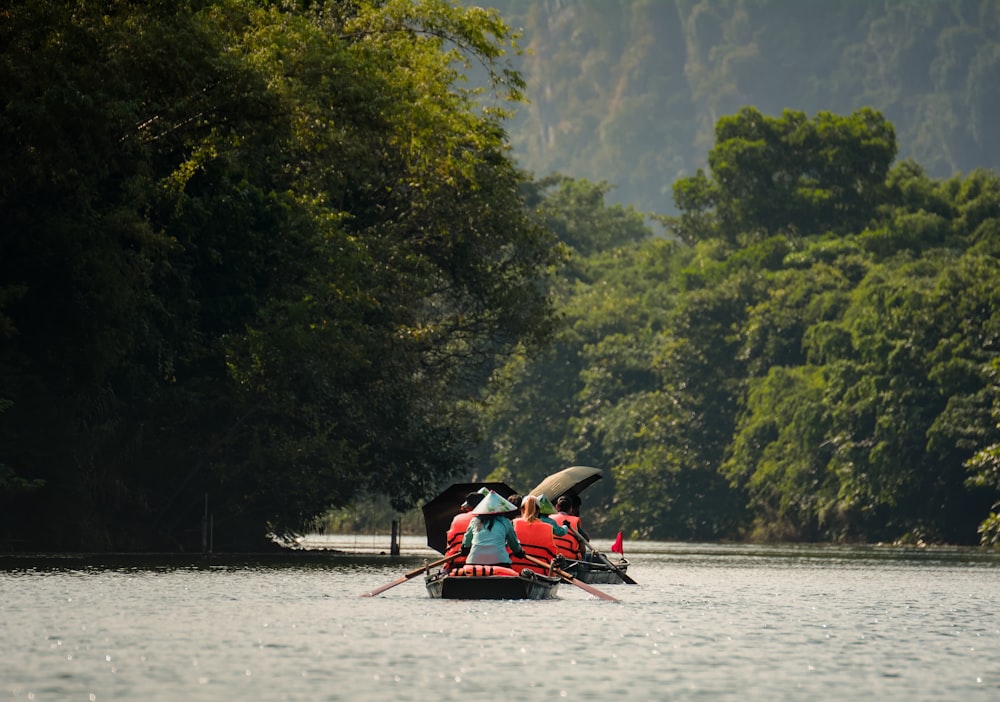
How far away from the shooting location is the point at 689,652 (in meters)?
22.4

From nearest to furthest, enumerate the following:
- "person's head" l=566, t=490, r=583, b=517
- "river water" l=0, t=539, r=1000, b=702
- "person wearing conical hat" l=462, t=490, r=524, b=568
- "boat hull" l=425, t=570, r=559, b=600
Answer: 1. "river water" l=0, t=539, r=1000, b=702
2. "boat hull" l=425, t=570, r=559, b=600
3. "person wearing conical hat" l=462, t=490, r=524, b=568
4. "person's head" l=566, t=490, r=583, b=517

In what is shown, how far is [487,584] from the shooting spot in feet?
99.9

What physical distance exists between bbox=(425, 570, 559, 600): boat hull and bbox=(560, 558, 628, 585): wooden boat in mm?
5384

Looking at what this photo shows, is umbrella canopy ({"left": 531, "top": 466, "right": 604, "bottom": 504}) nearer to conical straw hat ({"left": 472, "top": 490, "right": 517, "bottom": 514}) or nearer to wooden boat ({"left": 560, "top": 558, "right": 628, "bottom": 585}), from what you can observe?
wooden boat ({"left": 560, "top": 558, "right": 628, "bottom": 585})

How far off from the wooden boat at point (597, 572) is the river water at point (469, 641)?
408 mm

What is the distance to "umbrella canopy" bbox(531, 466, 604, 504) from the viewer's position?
44.2 meters

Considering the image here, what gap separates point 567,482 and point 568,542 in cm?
852

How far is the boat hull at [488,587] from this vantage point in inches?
1194

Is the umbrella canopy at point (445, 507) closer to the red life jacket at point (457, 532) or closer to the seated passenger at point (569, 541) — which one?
the seated passenger at point (569, 541)

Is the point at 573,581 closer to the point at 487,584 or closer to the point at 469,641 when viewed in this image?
the point at 487,584

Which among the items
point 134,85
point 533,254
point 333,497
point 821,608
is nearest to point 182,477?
point 333,497

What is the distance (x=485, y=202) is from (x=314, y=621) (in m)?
36.2

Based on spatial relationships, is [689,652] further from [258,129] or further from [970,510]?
[970,510]

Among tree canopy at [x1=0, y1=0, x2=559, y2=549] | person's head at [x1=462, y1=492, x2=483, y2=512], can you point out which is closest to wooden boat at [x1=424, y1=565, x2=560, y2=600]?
person's head at [x1=462, y1=492, x2=483, y2=512]
